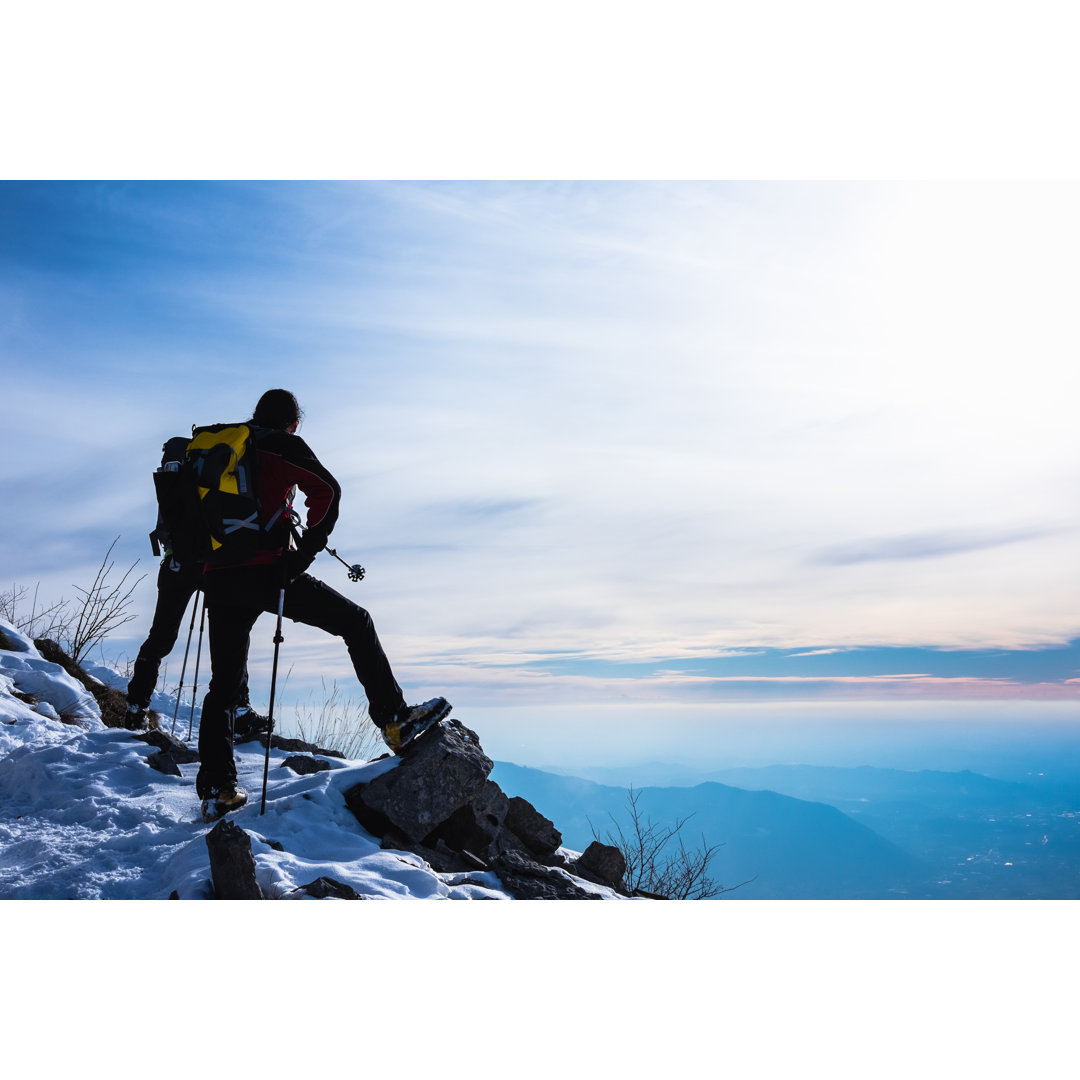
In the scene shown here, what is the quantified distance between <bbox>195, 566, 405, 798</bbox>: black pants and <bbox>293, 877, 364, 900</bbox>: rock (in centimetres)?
175

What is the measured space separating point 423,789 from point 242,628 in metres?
1.98

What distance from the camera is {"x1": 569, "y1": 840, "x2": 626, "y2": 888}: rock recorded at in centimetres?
656

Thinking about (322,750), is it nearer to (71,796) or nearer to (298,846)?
(71,796)

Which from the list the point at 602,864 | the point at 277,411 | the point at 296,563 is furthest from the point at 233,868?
the point at 602,864

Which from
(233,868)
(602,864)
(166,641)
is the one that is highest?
(166,641)

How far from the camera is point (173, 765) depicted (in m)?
6.84

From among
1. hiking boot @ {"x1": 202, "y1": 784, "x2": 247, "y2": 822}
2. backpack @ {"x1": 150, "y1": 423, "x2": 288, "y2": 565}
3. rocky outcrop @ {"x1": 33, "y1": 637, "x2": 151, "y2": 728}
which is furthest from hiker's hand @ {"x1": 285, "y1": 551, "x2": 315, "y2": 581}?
rocky outcrop @ {"x1": 33, "y1": 637, "x2": 151, "y2": 728}

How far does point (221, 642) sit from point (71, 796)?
2118 millimetres

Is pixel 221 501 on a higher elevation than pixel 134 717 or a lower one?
higher

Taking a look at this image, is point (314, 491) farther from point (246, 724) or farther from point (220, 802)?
point (246, 724)

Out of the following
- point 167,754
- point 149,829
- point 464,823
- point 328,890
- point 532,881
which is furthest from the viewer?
point 167,754

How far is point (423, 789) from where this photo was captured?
5.96m

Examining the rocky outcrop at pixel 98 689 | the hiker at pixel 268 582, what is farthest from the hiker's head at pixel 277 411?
the rocky outcrop at pixel 98 689

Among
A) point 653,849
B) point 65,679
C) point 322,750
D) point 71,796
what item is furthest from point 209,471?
point 653,849
